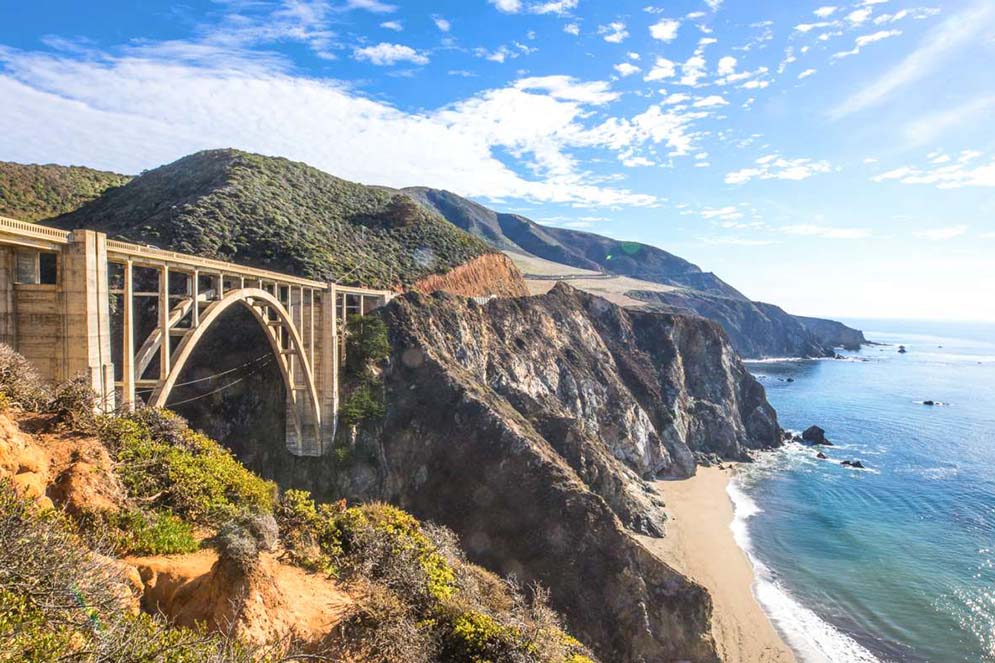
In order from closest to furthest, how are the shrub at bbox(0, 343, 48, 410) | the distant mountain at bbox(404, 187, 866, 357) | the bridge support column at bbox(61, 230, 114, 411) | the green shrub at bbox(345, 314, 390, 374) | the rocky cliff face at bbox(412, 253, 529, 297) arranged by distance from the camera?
the shrub at bbox(0, 343, 48, 410)
the bridge support column at bbox(61, 230, 114, 411)
the green shrub at bbox(345, 314, 390, 374)
the rocky cliff face at bbox(412, 253, 529, 297)
the distant mountain at bbox(404, 187, 866, 357)

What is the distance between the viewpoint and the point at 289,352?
88.4 feet

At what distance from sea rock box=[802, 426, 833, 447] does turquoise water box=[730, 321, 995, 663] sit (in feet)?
5.31

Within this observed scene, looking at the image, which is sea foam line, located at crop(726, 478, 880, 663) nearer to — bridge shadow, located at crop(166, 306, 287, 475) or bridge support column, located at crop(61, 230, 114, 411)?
bridge shadow, located at crop(166, 306, 287, 475)

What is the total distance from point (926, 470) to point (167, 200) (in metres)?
70.6

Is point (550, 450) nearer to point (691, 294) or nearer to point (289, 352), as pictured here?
point (289, 352)

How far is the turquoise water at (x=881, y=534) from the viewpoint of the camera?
24.6 metres

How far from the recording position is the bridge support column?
40.4 feet

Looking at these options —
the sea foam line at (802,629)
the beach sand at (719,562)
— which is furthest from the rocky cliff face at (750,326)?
the sea foam line at (802,629)

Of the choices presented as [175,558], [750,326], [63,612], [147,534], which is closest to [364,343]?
[147,534]

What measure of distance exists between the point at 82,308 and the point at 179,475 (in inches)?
210

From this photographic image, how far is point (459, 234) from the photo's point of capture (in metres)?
56.4

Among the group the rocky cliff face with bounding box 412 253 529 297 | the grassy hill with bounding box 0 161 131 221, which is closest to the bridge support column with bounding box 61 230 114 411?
the rocky cliff face with bounding box 412 253 529 297

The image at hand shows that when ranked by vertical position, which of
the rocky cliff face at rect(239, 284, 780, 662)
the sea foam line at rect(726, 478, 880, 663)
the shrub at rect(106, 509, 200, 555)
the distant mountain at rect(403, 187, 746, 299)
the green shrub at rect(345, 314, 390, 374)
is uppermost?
the distant mountain at rect(403, 187, 746, 299)

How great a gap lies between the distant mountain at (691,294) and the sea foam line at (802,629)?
8365cm
